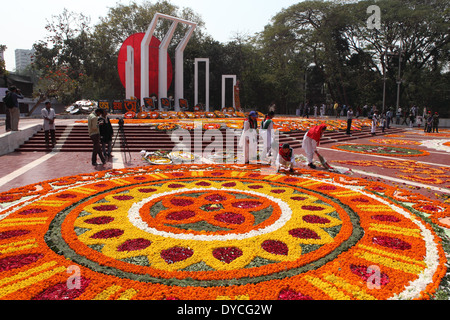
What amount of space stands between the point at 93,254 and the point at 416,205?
193 inches

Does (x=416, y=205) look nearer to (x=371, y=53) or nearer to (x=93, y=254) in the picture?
(x=93, y=254)

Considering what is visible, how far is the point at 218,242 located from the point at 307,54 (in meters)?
33.5

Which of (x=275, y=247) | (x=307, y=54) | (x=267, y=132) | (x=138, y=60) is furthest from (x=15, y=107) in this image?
(x=307, y=54)

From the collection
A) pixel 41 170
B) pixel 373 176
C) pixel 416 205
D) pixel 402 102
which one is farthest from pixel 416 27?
pixel 41 170

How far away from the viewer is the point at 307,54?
33.9 m

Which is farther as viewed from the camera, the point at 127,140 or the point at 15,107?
the point at 127,140

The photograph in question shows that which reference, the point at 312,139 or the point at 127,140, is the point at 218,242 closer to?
the point at 312,139

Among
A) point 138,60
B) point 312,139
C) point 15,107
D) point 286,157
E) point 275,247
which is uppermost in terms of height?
point 138,60

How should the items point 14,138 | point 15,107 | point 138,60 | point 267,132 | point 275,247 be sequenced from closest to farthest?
point 275,247 → point 267,132 → point 15,107 → point 14,138 → point 138,60

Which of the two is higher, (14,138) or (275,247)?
A: (14,138)

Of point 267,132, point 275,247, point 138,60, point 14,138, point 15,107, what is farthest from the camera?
point 138,60

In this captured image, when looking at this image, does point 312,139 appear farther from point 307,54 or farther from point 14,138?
point 307,54

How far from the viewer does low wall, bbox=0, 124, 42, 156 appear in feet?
34.6

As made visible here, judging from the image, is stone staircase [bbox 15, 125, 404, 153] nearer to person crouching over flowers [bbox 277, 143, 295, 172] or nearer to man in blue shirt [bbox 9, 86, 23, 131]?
man in blue shirt [bbox 9, 86, 23, 131]
